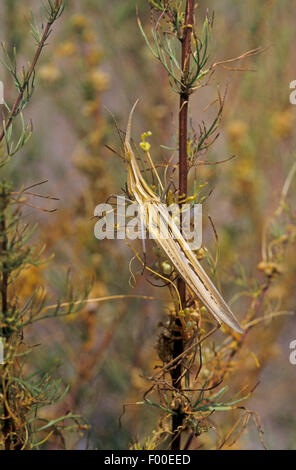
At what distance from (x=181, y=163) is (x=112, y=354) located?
55 centimetres

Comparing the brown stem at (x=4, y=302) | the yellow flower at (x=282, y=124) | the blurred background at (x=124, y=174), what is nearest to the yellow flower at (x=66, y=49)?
the blurred background at (x=124, y=174)

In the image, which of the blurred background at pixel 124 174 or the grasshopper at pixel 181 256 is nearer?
the grasshopper at pixel 181 256

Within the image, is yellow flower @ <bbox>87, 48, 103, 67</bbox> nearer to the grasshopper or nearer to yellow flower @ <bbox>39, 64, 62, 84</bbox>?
yellow flower @ <bbox>39, 64, 62, 84</bbox>

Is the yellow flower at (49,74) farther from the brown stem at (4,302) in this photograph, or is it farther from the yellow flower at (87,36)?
the brown stem at (4,302)

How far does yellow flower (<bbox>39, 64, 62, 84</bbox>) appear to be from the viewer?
72 centimetres

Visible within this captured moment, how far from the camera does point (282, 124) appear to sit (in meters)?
0.78

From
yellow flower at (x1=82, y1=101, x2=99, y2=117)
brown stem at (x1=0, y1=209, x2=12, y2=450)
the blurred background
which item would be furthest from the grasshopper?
yellow flower at (x1=82, y1=101, x2=99, y2=117)

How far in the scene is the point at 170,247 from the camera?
1.01 feet

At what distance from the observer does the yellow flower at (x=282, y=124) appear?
0.79m

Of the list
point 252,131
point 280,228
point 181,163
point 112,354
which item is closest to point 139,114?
point 252,131

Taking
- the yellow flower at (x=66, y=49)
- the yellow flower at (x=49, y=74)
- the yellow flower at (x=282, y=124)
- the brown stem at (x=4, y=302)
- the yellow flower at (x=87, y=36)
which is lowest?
the brown stem at (x=4, y=302)

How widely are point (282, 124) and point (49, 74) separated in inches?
12.4
